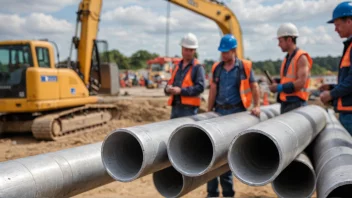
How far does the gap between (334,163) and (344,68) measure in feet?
5.37

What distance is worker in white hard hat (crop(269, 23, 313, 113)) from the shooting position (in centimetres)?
519

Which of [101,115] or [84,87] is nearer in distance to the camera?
[84,87]

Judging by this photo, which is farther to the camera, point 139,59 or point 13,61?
point 139,59

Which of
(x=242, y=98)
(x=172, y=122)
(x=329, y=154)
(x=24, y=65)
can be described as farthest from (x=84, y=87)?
(x=329, y=154)

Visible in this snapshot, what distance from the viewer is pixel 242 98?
527 cm

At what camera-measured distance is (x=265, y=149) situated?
3.68 meters

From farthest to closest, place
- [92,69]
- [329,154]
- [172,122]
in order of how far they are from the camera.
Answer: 1. [92,69]
2. [172,122]
3. [329,154]

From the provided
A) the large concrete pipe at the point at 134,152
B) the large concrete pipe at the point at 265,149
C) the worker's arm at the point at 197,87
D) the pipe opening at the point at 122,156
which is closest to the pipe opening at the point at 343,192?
the large concrete pipe at the point at 265,149

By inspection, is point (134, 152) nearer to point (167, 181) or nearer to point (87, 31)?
point (167, 181)

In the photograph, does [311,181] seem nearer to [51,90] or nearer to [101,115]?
[51,90]

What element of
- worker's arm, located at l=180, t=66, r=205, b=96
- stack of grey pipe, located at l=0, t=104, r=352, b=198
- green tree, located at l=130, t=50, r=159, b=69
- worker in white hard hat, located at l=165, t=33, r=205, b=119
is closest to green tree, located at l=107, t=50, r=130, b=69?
green tree, located at l=130, t=50, r=159, b=69

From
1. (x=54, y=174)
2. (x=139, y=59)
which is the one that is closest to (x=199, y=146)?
(x=54, y=174)

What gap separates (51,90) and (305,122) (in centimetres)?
796

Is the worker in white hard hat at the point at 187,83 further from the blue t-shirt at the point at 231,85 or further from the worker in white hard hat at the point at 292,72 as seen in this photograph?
the worker in white hard hat at the point at 292,72
